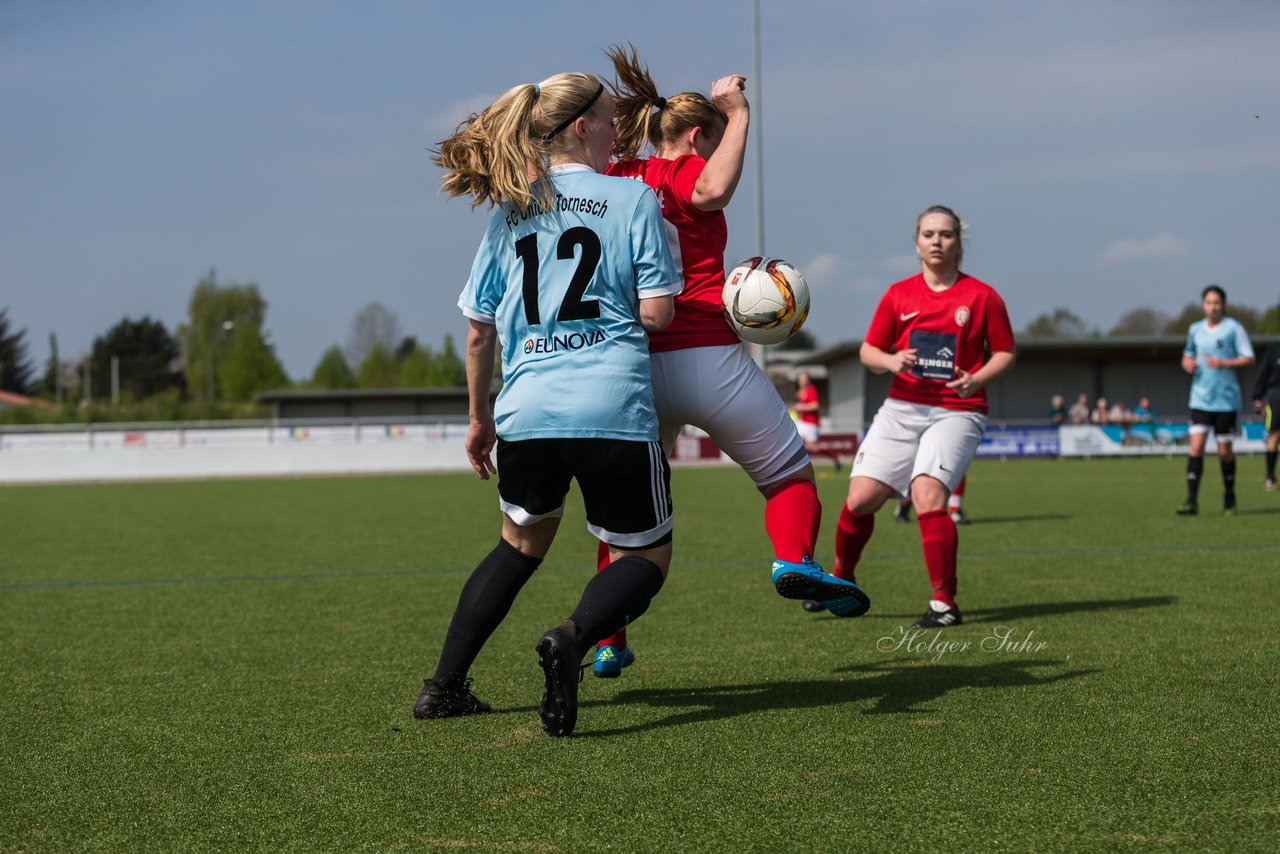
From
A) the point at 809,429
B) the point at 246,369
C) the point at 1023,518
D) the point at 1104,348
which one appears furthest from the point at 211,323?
the point at 1023,518

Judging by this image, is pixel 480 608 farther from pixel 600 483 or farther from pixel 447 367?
pixel 447 367

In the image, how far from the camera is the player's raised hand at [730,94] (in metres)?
4.30

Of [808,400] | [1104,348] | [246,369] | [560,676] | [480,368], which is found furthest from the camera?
[246,369]

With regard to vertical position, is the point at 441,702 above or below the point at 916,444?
below

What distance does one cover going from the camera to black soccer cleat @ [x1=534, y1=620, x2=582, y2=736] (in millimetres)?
3658

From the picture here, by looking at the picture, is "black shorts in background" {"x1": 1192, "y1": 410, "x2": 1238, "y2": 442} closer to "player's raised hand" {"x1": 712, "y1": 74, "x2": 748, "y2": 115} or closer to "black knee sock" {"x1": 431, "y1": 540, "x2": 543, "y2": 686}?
"player's raised hand" {"x1": 712, "y1": 74, "x2": 748, "y2": 115}

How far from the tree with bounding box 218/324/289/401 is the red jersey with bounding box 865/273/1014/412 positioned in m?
88.2

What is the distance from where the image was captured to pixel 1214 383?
12.7 metres

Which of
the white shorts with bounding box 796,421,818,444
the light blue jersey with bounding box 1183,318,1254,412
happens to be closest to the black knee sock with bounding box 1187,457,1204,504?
the light blue jersey with bounding box 1183,318,1254,412

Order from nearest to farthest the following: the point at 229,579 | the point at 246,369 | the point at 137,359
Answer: the point at 229,579 → the point at 246,369 → the point at 137,359

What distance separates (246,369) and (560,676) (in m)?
91.3

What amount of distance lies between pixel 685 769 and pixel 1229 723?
64.0 inches

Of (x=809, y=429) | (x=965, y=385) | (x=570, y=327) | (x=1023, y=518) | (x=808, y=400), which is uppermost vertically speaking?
(x=570, y=327)

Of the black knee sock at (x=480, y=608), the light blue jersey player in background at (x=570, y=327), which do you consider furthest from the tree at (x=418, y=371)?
the light blue jersey player in background at (x=570, y=327)
